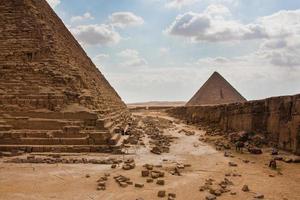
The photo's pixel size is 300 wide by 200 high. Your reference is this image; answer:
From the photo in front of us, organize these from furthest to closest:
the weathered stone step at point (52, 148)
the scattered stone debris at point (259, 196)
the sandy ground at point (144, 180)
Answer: the weathered stone step at point (52, 148) → the sandy ground at point (144, 180) → the scattered stone debris at point (259, 196)

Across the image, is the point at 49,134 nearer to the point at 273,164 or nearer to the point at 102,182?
the point at 102,182

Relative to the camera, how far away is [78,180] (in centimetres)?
754

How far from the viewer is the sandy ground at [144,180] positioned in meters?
6.49

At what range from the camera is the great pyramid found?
11141 millimetres

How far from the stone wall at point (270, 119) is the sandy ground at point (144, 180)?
1.01m

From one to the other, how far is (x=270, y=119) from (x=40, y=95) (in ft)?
26.4

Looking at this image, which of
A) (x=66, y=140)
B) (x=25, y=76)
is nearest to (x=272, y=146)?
(x=66, y=140)

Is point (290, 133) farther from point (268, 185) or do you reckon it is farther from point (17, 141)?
point (17, 141)

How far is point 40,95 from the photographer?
12750 mm

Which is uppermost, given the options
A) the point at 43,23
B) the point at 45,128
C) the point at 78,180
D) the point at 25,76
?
the point at 43,23

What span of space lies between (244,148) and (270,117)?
1.39 m

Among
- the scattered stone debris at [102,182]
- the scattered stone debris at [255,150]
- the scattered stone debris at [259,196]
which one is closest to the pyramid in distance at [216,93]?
the scattered stone debris at [255,150]

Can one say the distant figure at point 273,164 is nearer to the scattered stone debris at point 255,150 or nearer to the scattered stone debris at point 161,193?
the scattered stone debris at point 255,150

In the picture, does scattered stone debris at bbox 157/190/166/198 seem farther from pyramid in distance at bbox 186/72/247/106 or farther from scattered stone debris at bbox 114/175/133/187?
pyramid in distance at bbox 186/72/247/106
